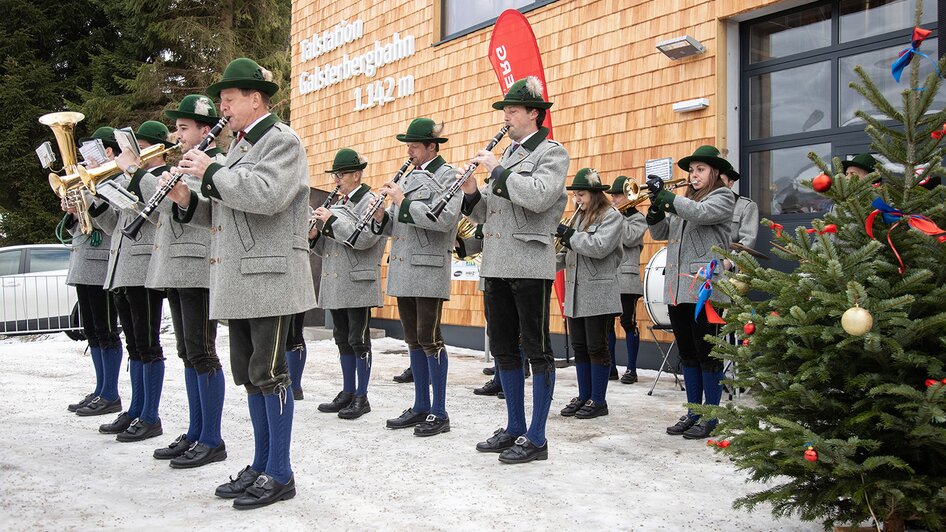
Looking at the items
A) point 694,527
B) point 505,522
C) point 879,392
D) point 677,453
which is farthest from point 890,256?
point 677,453

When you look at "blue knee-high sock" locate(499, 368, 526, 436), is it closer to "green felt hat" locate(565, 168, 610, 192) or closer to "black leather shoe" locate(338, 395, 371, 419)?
"black leather shoe" locate(338, 395, 371, 419)

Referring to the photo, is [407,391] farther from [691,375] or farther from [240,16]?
[240,16]

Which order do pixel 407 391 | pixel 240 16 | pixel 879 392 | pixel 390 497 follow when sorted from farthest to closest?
pixel 240 16
pixel 407 391
pixel 390 497
pixel 879 392

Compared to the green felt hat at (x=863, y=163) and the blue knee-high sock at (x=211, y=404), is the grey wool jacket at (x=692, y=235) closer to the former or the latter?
the green felt hat at (x=863, y=163)

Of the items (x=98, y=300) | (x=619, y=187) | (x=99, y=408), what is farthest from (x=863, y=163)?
(x=99, y=408)

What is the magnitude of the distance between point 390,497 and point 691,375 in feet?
8.53

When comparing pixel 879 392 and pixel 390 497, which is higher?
pixel 879 392

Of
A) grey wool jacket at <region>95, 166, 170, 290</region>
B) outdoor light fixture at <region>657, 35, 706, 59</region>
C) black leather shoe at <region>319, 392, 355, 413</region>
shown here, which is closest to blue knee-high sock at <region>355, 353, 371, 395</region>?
black leather shoe at <region>319, 392, 355, 413</region>

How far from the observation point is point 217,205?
13.3 ft

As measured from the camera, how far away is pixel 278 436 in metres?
3.84

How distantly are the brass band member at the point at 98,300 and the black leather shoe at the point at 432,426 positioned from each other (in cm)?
258

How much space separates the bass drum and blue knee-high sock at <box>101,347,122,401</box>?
460cm

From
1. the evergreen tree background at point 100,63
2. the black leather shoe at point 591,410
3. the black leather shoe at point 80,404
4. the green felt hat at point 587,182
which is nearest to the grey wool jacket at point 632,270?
the green felt hat at point 587,182

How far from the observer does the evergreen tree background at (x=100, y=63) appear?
2211 centimetres
